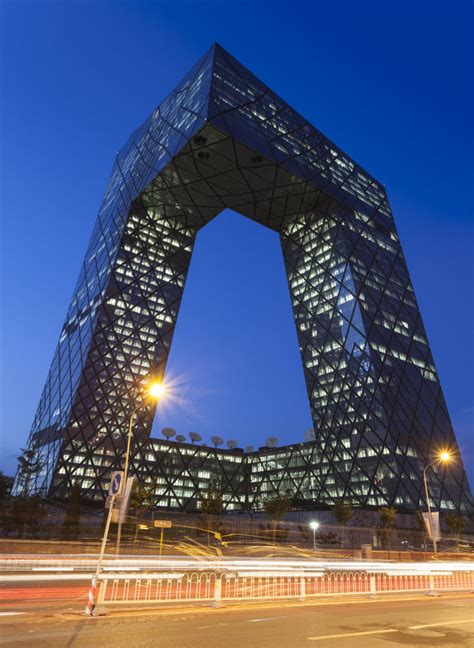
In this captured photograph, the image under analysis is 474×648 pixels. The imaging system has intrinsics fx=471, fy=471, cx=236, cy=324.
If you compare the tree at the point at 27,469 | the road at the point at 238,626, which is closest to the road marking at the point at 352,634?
the road at the point at 238,626

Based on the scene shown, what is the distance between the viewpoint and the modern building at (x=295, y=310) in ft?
247

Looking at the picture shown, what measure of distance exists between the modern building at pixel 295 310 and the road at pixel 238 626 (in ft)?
Answer: 197

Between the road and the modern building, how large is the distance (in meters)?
60.2

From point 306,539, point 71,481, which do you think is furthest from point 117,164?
point 306,539

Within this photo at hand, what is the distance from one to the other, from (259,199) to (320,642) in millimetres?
85561

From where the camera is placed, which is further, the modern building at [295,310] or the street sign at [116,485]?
the modern building at [295,310]

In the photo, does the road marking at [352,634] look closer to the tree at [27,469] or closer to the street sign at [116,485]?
the street sign at [116,485]

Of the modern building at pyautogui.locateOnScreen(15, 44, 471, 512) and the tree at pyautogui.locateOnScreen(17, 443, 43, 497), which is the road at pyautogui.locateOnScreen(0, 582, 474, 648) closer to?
the tree at pyautogui.locateOnScreen(17, 443, 43, 497)

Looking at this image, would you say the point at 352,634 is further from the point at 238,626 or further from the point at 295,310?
the point at 295,310

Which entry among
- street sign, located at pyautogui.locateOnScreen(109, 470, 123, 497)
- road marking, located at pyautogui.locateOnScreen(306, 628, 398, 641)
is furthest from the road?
street sign, located at pyautogui.locateOnScreen(109, 470, 123, 497)

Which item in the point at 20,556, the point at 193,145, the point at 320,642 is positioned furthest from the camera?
the point at 193,145

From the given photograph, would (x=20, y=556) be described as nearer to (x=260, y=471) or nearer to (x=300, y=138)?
(x=300, y=138)

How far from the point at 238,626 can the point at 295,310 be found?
92.1 metres

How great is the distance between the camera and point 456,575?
2300 centimetres
